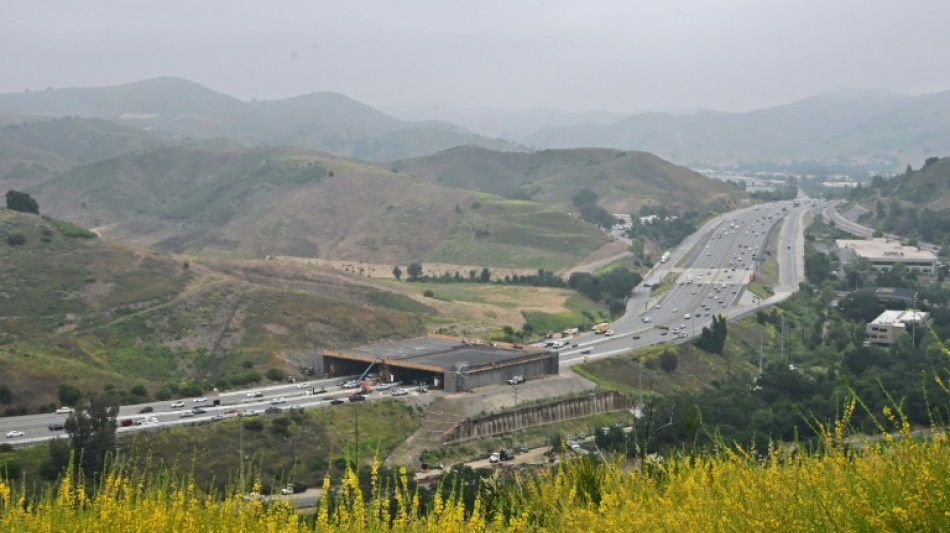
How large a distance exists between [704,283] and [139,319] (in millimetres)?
70577

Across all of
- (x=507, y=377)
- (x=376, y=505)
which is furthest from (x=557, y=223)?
(x=376, y=505)

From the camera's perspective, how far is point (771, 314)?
109750mm

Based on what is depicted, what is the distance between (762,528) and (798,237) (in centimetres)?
16239

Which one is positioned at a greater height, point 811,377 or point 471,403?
point 471,403

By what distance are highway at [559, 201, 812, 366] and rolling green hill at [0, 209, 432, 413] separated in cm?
1983

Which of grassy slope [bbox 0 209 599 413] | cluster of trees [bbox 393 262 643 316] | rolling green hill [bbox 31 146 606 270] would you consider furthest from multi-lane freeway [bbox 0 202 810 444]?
rolling green hill [bbox 31 146 606 270]

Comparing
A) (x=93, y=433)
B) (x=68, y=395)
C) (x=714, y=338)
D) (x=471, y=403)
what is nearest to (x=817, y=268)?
(x=714, y=338)

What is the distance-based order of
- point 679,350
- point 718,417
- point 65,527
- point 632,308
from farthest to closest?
point 632,308, point 679,350, point 718,417, point 65,527

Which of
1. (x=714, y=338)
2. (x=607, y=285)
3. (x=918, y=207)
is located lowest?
(x=714, y=338)

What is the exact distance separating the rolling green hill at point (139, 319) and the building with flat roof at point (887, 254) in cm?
6816

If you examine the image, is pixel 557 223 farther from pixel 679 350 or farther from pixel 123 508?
pixel 123 508

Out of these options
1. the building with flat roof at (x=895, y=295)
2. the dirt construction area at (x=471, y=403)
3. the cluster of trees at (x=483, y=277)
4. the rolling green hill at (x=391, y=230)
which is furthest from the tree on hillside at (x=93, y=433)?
the rolling green hill at (x=391, y=230)

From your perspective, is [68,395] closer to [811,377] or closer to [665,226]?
[811,377]

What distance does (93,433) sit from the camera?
51438 millimetres
